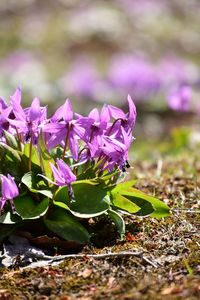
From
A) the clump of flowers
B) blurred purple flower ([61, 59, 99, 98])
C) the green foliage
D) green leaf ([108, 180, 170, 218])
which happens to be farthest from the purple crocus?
blurred purple flower ([61, 59, 99, 98])

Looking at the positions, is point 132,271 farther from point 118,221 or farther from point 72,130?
point 72,130

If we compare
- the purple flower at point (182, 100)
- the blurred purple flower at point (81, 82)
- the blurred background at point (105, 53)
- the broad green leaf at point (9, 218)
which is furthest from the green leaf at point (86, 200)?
the blurred purple flower at point (81, 82)

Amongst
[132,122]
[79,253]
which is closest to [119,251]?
[79,253]

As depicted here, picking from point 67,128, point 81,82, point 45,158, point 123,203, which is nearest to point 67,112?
point 67,128

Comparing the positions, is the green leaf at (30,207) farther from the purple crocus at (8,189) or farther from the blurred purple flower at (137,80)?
the blurred purple flower at (137,80)

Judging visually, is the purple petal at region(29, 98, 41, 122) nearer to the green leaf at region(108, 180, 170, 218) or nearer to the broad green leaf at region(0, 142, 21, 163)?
the broad green leaf at region(0, 142, 21, 163)

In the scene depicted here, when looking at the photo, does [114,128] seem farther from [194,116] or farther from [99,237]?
[194,116]
